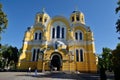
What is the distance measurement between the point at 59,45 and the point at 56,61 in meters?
4.07

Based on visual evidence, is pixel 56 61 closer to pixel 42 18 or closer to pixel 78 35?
pixel 78 35

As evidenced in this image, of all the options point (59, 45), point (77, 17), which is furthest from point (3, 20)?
point (77, 17)

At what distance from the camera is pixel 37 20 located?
43750mm

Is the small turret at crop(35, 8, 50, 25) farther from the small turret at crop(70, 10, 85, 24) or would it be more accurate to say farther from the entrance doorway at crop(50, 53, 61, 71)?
the entrance doorway at crop(50, 53, 61, 71)

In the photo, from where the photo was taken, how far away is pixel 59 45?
126ft

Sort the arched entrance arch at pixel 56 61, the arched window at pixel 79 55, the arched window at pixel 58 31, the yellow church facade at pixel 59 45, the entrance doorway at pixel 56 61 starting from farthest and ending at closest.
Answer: the arched window at pixel 58 31 < the arched window at pixel 79 55 < the entrance doorway at pixel 56 61 < the arched entrance arch at pixel 56 61 < the yellow church facade at pixel 59 45

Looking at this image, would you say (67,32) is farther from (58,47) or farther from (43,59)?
(43,59)

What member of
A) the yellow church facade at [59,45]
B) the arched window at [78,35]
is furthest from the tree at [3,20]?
the arched window at [78,35]

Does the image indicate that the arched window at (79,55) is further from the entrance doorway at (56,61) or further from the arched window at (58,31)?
the arched window at (58,31)

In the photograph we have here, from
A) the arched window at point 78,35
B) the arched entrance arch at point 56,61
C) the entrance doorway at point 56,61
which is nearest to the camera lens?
the arched entrance arch at point 56,61

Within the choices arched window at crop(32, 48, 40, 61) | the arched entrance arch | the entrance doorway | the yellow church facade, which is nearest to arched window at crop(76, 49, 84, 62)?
the yellow church facade

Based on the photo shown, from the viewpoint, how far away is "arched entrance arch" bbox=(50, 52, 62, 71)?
3706cm

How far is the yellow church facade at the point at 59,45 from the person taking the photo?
36.9 metres

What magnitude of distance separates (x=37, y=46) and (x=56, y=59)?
20.7ft
